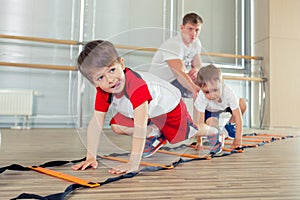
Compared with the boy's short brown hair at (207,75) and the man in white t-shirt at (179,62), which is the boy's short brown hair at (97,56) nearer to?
the man in white t-shirt at (179,62)

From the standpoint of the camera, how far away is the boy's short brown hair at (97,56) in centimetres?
80

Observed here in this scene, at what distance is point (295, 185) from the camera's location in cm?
77

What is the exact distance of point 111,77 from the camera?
800 millimetres

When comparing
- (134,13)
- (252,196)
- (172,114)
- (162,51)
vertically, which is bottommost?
(252,196)

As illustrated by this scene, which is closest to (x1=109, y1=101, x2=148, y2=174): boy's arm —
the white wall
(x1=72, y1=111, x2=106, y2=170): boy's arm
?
(x1=72, y1=111, x2=106, y2=170): boy's arm

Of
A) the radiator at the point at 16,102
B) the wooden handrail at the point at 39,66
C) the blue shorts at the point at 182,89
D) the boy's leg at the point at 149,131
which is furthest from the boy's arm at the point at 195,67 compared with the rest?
the radiator at the point at 16,102

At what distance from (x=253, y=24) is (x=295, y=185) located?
333cm

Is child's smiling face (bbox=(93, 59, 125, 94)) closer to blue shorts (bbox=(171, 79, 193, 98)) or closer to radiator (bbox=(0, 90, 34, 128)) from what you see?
blue shorts (bbox=(171, 79, 193, 98))

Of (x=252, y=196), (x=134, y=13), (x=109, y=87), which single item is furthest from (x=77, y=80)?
(x=134, y=13)

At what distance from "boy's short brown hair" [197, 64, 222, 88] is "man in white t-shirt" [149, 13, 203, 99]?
0.06 feet

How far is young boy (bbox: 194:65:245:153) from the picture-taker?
1208 millimetres

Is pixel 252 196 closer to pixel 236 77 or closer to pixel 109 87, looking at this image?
pixel 109 87

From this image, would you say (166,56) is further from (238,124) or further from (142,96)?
(238,124)

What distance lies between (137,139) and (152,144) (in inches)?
7.9
